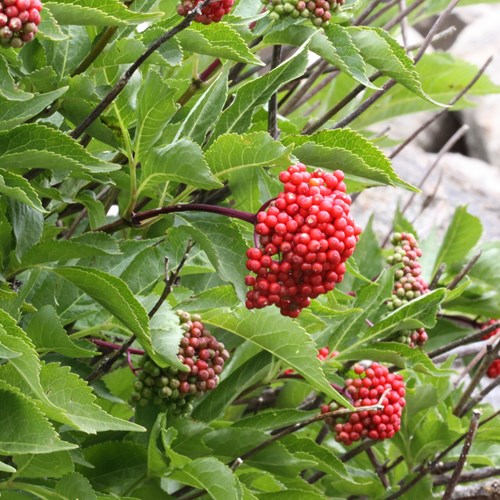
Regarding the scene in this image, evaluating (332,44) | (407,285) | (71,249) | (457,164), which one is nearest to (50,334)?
(71,249)

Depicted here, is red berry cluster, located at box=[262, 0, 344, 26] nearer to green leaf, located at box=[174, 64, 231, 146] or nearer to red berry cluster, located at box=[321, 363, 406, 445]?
green leaf, located at box=[174, 64, 231, 146]

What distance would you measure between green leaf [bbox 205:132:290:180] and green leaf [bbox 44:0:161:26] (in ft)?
0.52

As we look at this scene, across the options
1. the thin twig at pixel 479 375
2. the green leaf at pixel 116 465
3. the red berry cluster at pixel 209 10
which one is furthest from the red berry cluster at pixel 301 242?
the thin twig at pixel 479 375

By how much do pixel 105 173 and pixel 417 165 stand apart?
312cm

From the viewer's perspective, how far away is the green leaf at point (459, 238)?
2113 mm

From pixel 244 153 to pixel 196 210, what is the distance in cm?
10

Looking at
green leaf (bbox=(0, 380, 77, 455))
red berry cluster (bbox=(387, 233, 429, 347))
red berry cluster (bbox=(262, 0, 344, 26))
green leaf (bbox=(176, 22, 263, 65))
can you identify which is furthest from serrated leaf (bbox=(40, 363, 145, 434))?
red berry cluster (bbox=(387, 233, 429, 347))

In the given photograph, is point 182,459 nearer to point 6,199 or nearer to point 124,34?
point 6,199

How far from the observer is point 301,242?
105 centimetres

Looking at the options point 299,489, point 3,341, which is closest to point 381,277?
point 299,489

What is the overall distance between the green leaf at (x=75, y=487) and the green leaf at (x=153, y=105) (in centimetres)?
40

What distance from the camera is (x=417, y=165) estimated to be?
4238 millimetres

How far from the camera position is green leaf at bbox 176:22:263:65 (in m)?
1.18

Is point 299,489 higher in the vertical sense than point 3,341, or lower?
lower
